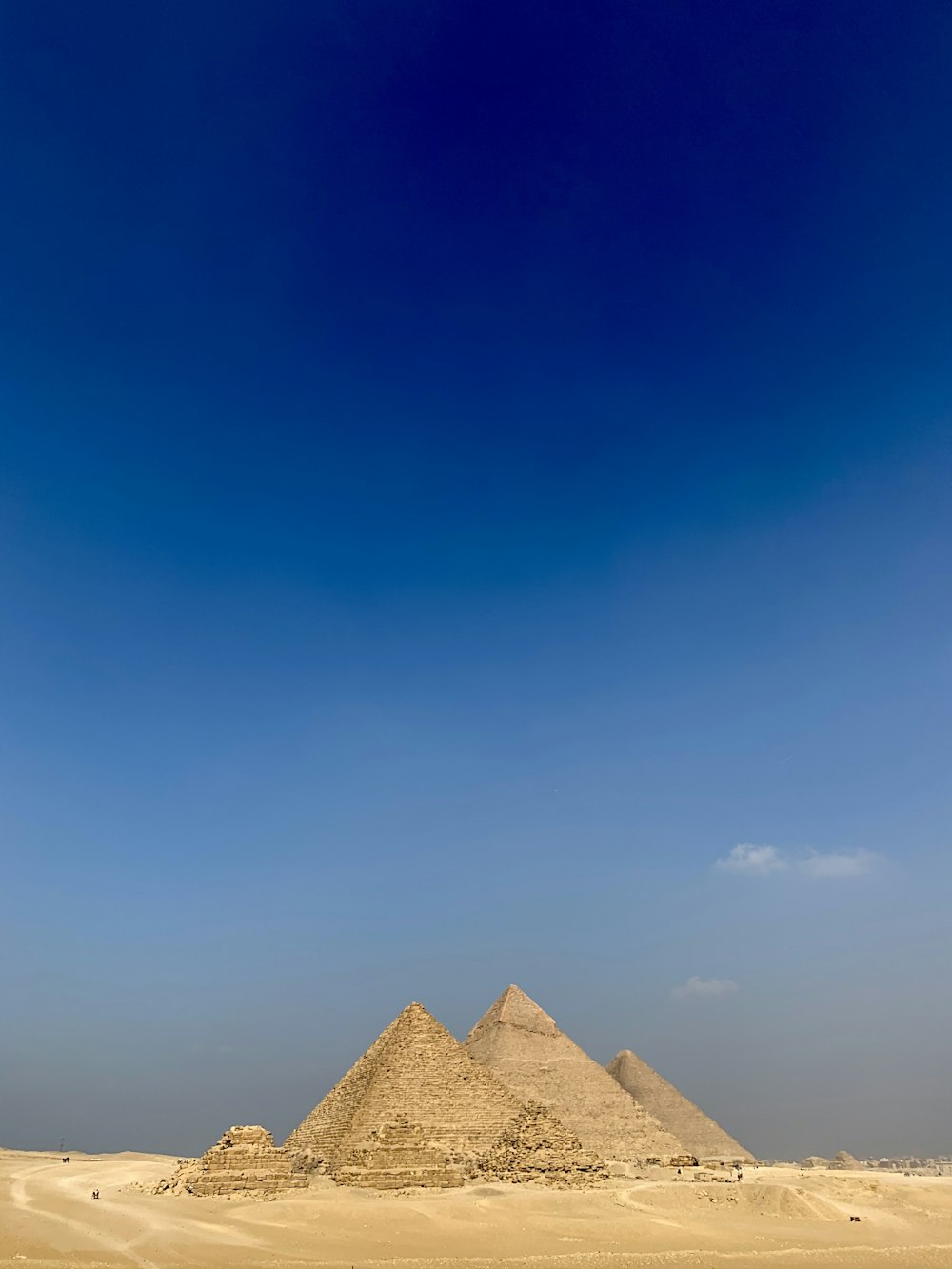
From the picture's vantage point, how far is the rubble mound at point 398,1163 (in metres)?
31.5

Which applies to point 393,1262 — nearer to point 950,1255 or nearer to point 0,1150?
point 950,1255

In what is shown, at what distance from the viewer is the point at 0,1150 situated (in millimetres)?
59625

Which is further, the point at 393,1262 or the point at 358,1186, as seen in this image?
the point at 358,1186

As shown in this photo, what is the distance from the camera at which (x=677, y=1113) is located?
5488 centimetres

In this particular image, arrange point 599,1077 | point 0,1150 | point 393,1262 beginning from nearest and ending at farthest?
1. point 393,1262
2. point 599,1077
3. point 0,1150

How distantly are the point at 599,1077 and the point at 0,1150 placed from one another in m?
38.2

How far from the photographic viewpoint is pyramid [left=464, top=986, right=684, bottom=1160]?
42.1 meters

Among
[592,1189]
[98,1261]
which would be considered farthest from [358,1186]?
[98,1261]

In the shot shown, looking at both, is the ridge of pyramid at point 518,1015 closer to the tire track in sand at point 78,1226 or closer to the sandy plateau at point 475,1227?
the sandy plateau at point 475,1227

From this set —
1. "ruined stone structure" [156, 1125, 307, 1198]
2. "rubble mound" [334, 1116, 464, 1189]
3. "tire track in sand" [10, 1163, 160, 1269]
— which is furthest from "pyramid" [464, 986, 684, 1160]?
"tire track in sand" [10, 1163, 160, 1269]

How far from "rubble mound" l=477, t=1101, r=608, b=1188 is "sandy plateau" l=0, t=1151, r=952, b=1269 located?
33.7 inches

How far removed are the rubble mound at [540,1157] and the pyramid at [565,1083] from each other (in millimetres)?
4905

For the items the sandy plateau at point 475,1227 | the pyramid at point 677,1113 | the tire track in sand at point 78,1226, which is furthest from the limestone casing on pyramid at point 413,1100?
the pyramid at point 677,1113

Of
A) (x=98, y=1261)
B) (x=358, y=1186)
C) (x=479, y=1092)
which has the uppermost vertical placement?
(x=479, y=1092)
